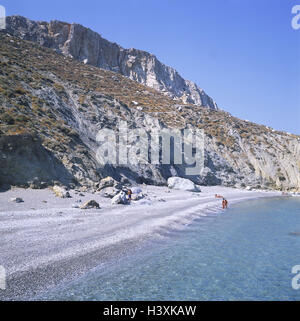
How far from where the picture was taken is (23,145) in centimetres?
1816

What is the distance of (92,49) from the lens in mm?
75812

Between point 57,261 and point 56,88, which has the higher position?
point 56,88

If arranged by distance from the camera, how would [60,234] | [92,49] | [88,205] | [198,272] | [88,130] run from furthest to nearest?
[92,49] < [88,130] < [88,205] < [60,234] < [198,272]

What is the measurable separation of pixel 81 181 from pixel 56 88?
1979 cm

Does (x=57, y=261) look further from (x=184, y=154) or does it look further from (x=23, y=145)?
(x=184, y=154)

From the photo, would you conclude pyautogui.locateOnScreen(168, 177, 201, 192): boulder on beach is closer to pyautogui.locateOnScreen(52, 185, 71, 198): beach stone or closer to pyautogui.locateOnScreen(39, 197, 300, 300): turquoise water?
pyautogui.locateOnScreen(52, 185, 71, 198): beach stone

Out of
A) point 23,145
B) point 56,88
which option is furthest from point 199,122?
point 23,145

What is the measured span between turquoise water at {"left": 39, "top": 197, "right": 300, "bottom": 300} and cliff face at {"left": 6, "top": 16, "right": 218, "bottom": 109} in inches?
2824

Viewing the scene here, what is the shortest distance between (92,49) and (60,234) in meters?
76.5

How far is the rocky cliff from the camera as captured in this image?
19.0 metres

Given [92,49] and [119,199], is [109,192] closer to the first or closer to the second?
[119,199]

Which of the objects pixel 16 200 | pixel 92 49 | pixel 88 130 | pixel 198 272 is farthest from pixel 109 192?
pixel 92 49

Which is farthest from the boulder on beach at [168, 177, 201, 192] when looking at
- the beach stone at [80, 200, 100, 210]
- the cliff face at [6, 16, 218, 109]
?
the cliff face at [6, 16, 218, 109]

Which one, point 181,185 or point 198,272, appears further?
point 181,185
